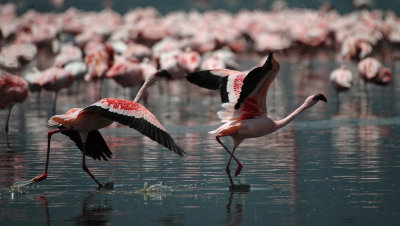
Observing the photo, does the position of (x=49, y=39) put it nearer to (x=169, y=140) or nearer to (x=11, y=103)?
(x=11, y=103)

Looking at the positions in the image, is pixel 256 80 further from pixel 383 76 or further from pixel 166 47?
pixel 166 47

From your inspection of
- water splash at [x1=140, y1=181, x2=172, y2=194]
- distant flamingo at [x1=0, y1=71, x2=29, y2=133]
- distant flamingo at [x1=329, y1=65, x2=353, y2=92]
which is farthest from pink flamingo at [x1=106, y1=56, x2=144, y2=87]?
water splash at [x1=140, y1=181, x2=172, y2=194]

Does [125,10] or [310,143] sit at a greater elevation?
[125,10]

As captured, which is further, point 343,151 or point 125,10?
point 125,10

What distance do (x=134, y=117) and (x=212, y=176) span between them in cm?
116

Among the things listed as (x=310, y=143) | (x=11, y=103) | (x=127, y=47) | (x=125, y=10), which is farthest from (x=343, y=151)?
(x=125, y=10)

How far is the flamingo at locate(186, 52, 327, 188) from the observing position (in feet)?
24.9

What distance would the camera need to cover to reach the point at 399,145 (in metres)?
10.1

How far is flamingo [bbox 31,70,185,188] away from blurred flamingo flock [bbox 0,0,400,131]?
216 centimetres

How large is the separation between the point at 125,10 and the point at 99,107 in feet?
158

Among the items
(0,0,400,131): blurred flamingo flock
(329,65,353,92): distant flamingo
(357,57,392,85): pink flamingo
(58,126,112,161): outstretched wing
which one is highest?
(0,0,400,131): blurred flamingo flock

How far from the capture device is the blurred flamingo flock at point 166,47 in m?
16.3

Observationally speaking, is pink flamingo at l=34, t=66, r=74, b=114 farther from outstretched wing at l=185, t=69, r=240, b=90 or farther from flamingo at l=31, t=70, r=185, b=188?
outstretched wing at l=185, t=69, r=240, b=90

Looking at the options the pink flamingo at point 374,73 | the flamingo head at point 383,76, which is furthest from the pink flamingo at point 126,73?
the flamingo head at point 383,76
